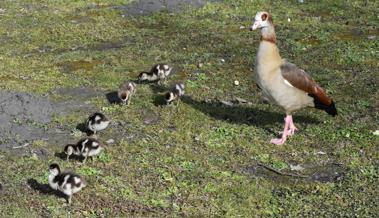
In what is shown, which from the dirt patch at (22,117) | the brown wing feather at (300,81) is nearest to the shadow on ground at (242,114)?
the brown wing feather at (300,81)

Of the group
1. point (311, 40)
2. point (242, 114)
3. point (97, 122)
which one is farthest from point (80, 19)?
point (97, 122)

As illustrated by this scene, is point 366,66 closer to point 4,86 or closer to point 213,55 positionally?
point 213,55

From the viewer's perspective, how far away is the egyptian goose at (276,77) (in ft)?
39.9

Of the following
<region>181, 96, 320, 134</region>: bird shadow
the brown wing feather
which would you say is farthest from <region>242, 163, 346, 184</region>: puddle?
<region>181, 96, 320, 134</region>: bird shadow

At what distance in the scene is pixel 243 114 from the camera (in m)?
13.9

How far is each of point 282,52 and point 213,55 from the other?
1977 millimetres

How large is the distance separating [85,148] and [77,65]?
6525mm

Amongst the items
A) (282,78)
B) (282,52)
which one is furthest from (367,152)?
(282,52)

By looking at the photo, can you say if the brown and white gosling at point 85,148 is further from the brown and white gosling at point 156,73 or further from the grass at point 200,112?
the brown and white gosling at point 156,73

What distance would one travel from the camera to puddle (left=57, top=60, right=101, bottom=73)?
16922 mm

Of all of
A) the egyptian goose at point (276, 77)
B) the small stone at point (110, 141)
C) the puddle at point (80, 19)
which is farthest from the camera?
the puddle at point (80, 19)

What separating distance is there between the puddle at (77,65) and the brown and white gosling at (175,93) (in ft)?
11.4

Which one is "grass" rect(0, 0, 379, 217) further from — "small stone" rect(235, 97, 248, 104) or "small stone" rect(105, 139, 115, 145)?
"small stone" rect(235, 97, 248, 104)

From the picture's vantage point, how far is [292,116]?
13.8 m
